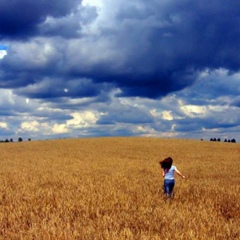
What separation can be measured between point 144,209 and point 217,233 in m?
2.68

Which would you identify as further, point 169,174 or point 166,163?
point 169,174

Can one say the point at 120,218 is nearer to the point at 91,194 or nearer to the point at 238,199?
the point at 91,194

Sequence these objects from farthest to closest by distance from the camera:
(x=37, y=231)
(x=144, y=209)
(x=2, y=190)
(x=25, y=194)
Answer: (x=2, y=190) → (x=25, y=194) → (x=144, y=209) → (x=37, y=231)

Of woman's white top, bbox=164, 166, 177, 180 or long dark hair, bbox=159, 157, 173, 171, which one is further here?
woman's white top, bbox=164, 166, 177, 180

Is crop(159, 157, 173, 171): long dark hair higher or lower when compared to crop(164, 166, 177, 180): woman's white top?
higher

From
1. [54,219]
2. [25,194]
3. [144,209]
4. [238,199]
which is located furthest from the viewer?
[25,194]

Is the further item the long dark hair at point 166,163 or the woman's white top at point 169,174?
the woman's white top at point 169,174

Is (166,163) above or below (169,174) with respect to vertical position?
above

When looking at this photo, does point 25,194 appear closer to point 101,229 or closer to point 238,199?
point 101,229

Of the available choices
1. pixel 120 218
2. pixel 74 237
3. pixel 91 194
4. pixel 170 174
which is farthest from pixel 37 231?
pixel 170 174

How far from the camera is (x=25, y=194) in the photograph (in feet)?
43.7

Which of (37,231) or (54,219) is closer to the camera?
(37,231)

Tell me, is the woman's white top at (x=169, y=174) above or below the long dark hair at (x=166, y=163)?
below

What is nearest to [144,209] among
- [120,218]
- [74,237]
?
[120,218]
